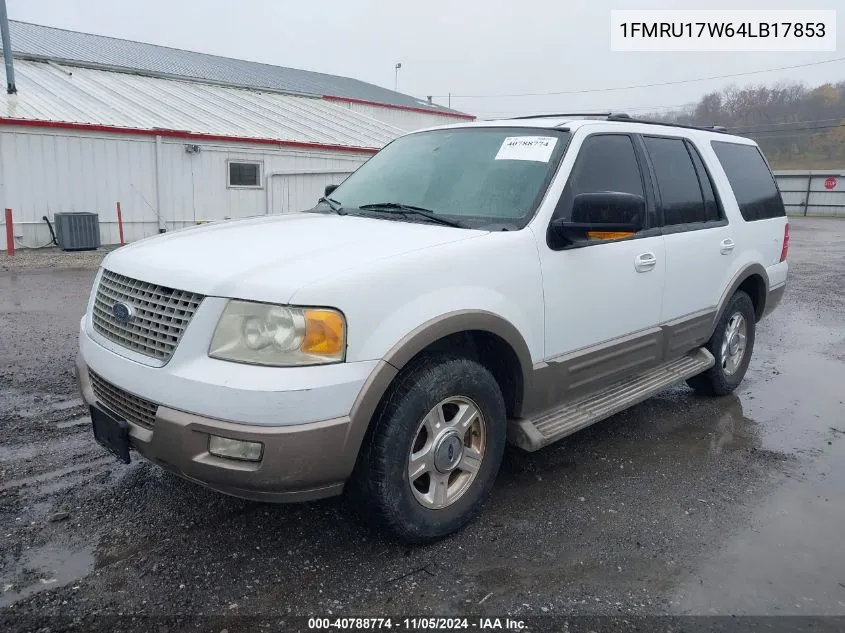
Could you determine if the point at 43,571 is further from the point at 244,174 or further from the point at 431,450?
the point at 244,174

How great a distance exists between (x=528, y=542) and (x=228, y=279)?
1841mm

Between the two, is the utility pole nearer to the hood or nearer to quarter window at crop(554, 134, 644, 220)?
the hood

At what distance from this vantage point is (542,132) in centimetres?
385

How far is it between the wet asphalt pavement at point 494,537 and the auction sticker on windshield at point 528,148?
182cm

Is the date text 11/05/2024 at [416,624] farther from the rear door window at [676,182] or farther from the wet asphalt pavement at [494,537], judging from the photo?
the rear door window at [676,182]

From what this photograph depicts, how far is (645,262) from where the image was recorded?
3.99 meters

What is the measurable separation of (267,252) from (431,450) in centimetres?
114

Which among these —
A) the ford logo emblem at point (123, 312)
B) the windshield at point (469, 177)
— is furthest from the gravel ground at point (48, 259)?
the ford logo emblem at point (123, 312)

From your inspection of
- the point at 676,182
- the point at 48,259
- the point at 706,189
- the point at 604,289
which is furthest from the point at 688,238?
the point at 48,259

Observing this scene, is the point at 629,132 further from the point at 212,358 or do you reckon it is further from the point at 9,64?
the point at 9,64

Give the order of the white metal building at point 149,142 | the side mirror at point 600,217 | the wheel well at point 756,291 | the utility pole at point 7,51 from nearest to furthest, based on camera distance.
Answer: the side mirror at point 600,217 < the wheel well at point 756,291 < the white metal building at point 149,142 < the utility pole at point 7,51

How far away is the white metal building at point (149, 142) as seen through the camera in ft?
47.6

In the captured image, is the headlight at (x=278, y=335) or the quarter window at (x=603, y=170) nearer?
the headlight at (x=278, y=335)

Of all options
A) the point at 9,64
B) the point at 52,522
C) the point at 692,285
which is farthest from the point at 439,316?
the point at 9,64
